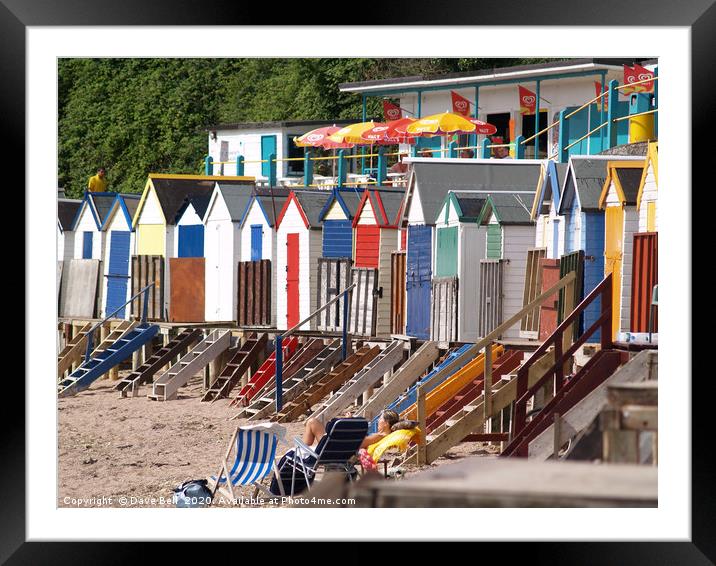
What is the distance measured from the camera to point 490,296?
20359 mm

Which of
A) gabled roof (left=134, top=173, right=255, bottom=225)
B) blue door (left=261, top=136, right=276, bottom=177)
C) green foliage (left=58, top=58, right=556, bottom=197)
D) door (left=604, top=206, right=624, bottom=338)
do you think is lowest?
door (left=604, top=206, right=624, bottom=338)

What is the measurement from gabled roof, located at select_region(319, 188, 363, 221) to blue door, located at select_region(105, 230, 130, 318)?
7.39 meters

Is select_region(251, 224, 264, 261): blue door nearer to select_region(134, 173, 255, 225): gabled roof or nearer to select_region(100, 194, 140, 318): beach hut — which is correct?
select_region(134, 173, 255, 225): gabled roof

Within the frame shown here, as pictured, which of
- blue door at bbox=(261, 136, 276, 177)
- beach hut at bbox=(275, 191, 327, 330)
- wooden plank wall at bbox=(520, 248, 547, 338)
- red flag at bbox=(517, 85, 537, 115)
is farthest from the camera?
blue door at bbox=(261, 136, 276, 177)

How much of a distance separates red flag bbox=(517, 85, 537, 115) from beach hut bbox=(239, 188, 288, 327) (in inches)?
334

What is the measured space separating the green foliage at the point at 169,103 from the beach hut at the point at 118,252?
13103 mm

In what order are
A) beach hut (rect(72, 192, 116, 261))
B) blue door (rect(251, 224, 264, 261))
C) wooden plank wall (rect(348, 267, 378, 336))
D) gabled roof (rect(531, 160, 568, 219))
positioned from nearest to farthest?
gabled roof (rect(531, 160, 568, 219))
wooden plank wall (rect(348, 267, 378, 336))
blue door (rect(251, 224, 264, 261))
beach hut (rect(72, 192, 116, 261))

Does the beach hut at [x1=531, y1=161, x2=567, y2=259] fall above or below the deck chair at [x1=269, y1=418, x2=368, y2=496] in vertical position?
above

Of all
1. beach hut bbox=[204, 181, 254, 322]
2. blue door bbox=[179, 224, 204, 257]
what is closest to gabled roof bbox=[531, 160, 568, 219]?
beach hut bbox=[204, 181, 254, 322]

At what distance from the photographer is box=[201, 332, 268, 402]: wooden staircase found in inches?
1024

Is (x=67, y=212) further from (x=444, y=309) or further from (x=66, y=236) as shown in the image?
(x=444, y=309)

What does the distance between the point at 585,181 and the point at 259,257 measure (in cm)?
1059

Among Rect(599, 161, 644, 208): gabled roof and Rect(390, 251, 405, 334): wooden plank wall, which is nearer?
Rect(599, 161, 644, 208): gabled roof

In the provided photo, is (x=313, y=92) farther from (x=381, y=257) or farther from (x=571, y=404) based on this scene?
(x=571, y=404)
